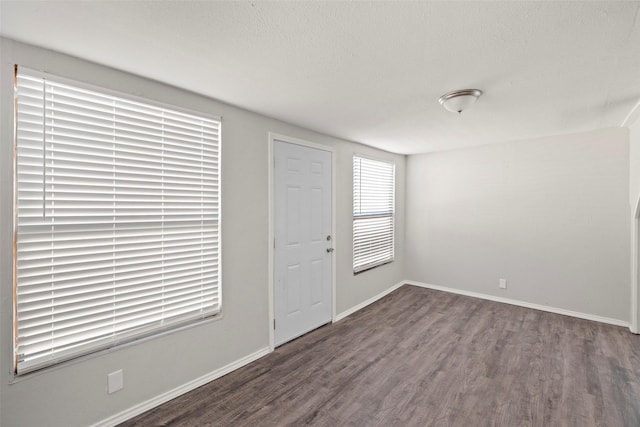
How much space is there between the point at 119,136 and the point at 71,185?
0.42m

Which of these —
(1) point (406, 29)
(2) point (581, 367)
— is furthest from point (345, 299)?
(1) point (406, 29)

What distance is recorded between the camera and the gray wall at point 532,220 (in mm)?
3523

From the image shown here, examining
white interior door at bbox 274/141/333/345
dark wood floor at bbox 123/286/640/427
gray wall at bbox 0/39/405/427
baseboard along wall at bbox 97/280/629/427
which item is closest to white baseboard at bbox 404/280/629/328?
baseboard along wall at bbox 97/280/629/427

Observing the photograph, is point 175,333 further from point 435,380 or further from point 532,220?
point 532,220

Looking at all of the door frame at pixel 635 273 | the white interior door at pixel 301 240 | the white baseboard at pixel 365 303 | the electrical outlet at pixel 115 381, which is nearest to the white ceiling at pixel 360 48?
the white interior door at pixel 301 240

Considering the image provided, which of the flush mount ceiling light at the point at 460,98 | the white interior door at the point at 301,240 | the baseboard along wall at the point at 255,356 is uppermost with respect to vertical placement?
the flush mount ceiling light at the point at 460,98

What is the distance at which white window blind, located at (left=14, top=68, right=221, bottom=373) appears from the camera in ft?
5.38

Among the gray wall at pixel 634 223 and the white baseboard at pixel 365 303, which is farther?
the white baseboard at pixel 365 303

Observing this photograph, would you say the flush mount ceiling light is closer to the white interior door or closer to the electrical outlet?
the white interior door

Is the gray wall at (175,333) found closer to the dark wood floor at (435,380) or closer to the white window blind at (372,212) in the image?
the dark wood floor at (435,380)

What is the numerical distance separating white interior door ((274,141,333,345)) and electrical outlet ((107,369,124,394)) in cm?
136

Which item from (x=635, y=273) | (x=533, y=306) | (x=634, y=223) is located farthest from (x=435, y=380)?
(x=634, y=223)

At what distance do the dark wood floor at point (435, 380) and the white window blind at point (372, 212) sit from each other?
42.2 inches

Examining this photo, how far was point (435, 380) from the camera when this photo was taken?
8.13 feet
